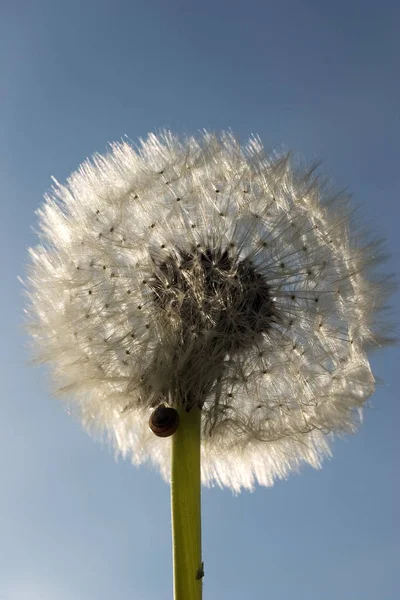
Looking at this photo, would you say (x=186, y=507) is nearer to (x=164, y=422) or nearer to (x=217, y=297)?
(x=164, y=422)

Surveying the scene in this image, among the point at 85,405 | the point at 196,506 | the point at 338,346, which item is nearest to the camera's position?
the point at 196,506

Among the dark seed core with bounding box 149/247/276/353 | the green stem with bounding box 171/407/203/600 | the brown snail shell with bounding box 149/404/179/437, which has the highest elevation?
the dark seed core with bounding box 149/247/276/353

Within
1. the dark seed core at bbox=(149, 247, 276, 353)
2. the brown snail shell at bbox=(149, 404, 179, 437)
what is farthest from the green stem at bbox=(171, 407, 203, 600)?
the dark seed core at bbox=(149, 247, 276, 353)

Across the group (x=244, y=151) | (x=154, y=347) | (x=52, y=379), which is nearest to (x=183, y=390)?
(x=154, y=347)

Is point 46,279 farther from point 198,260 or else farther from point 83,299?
point 198,260

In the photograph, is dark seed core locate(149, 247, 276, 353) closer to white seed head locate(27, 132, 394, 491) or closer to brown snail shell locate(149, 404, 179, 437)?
white seed head locate(27, 132, 394, 491)

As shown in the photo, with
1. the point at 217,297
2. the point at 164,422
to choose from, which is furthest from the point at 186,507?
the point at 217,297
